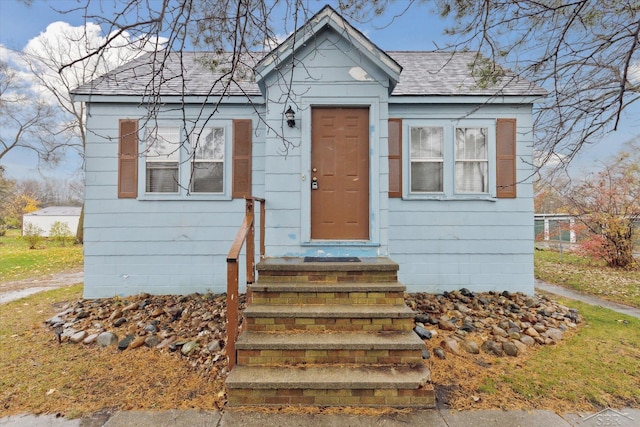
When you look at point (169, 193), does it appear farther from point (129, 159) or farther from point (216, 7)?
point (216, 7)

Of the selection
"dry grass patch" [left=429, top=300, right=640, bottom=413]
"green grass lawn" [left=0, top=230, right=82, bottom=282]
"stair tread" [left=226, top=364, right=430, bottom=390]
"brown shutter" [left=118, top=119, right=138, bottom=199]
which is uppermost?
"brown shutter" [left=118, top=119, right=138, bottom=199]

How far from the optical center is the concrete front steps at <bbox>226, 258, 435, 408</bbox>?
2.50 metres

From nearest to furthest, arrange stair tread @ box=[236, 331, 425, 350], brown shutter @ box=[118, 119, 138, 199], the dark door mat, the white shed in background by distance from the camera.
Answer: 1. stair tread @ box=[236, 331, 425, 350]
2. the dark door mat
3. brown shutter @ box=[118, 119, 138, 199]
4. the white shed in background

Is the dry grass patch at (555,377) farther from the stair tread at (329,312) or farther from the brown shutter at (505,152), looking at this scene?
the brown shutter at (505,152)

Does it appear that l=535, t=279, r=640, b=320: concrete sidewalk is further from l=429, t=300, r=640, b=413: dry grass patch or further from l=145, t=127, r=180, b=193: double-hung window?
l=145, t=127, r=180, b=193: double-hung window

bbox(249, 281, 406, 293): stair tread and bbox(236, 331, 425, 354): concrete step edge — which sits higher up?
bbox(249, 281, 406, 293): stair tread

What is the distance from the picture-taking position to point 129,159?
5266 mm

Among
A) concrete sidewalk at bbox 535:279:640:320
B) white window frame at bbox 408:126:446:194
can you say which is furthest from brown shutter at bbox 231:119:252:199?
concrete sidewalk at bbox 535:279:640:320

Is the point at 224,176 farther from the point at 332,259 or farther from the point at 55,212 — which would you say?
the point at 55,212

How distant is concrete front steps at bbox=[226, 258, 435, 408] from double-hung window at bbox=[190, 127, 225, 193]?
2606 millimetres

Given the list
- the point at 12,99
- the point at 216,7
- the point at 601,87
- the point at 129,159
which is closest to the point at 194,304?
the point at 129,159

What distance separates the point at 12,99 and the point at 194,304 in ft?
65.8

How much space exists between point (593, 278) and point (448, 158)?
5.32m

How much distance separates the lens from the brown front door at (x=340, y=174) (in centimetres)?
423
